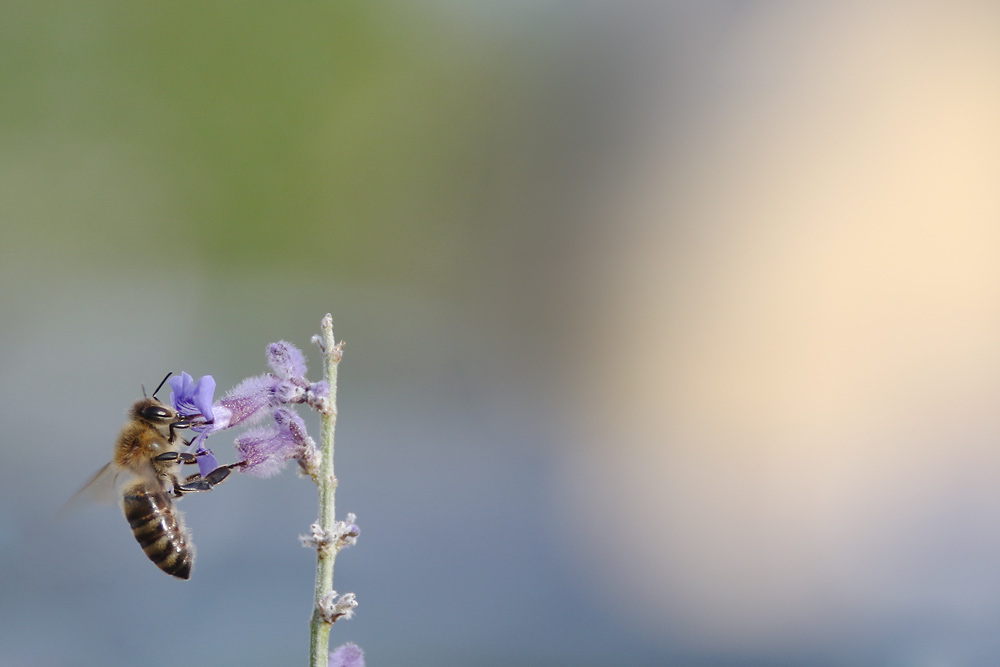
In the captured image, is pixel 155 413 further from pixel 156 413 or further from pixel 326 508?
pixel 326 508

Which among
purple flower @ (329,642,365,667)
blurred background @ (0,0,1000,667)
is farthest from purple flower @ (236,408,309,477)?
blurred background @ (0,0,1000,667)

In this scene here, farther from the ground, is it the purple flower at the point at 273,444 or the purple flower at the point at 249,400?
the purple flower at the point at 249,400

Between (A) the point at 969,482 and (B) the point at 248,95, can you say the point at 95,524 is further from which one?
(A) the point at 969,482

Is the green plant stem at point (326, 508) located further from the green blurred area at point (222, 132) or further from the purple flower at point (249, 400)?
the green blurred area at point (222, 132)

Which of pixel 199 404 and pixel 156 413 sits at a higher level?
pixel 156 413

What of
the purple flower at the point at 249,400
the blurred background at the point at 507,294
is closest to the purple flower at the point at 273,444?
the purple flower at the point at 249,400

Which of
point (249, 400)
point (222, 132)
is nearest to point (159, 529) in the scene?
point (249, 400)

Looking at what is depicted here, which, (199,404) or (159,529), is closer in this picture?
(199,404)

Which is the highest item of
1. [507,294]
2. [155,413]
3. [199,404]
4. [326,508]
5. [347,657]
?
[507,294]
